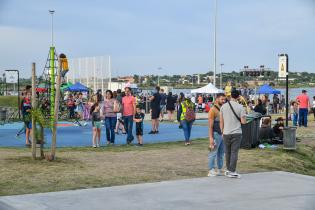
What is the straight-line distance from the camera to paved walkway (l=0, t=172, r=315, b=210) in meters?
7.64

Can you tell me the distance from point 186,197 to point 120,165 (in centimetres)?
355

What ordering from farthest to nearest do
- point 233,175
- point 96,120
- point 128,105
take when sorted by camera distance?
point 128,105
point 96,120
point 233,175

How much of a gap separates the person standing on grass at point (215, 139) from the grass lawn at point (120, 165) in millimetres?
315

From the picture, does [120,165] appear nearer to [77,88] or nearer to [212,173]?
[212,173]

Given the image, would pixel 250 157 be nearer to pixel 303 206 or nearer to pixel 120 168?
pixel 120 168

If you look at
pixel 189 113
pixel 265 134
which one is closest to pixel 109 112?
pixel 189 113

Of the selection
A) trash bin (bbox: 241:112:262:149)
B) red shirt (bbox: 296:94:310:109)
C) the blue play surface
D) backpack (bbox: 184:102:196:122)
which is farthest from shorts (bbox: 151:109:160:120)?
red shirt (bbox: 296:94:310:109)

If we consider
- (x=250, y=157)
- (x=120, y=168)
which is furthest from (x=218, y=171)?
(x=250, y=157)

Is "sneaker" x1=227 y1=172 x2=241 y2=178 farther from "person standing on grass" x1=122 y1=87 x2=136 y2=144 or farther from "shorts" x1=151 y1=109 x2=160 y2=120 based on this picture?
"shorts" x1=151 y1=109 x2=160 y2=120

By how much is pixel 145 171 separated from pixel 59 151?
4.08 metres

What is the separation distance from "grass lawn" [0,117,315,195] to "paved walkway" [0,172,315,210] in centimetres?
65

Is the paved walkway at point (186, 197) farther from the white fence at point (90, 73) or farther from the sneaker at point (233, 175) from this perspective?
the white fence at point (90, 73)

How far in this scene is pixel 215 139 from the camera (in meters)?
10.7

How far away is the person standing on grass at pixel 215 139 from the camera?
1052 centimetres
